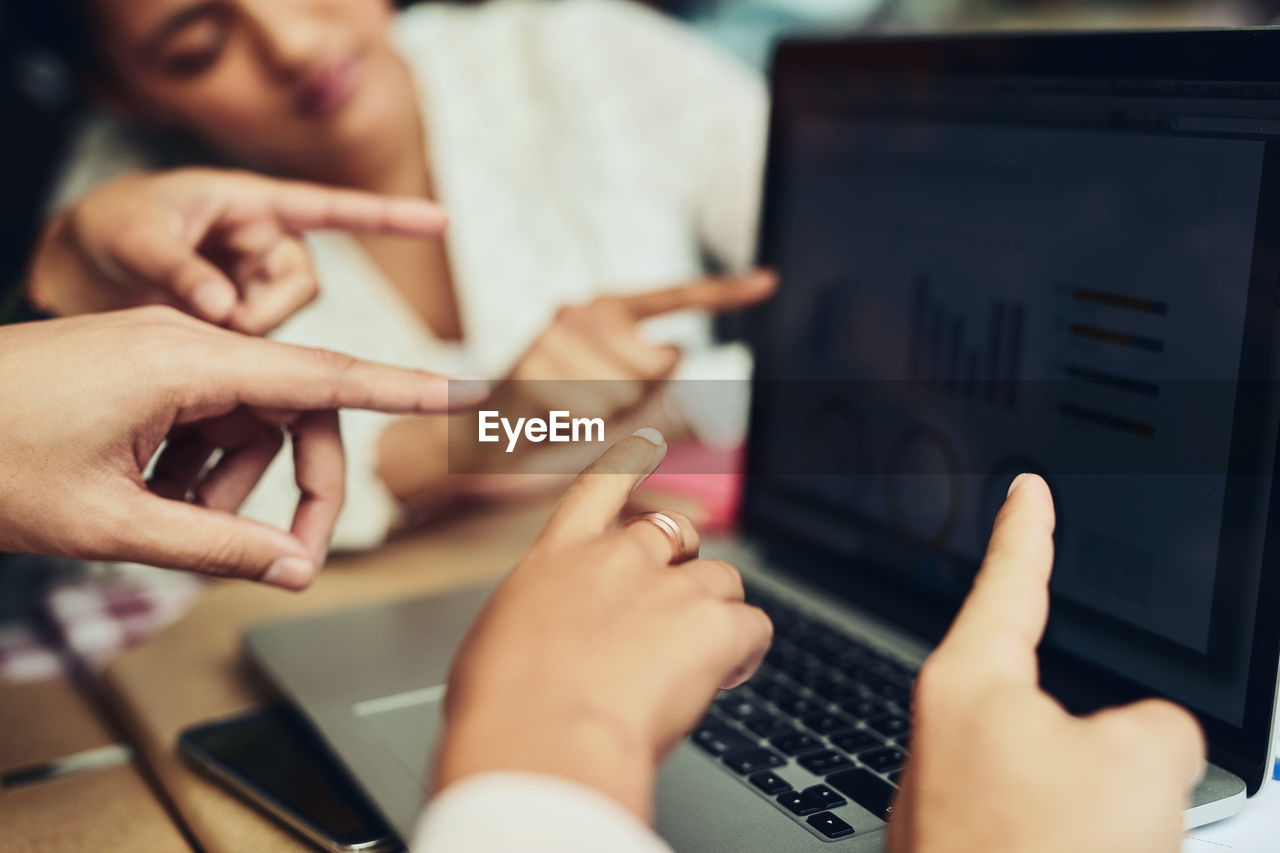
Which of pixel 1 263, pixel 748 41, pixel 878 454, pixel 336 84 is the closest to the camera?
pixel 878 454

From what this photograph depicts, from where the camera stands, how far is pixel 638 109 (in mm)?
1136

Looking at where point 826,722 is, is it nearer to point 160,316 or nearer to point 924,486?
point 924,486

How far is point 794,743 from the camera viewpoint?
1.26 feet

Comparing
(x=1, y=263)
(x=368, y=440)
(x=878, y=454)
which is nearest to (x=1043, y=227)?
(x=878, y=454)

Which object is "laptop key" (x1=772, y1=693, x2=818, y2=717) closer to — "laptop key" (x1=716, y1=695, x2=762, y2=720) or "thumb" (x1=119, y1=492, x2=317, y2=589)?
"laptop key" (x1=716, y1=695, x2=762, y2=720)

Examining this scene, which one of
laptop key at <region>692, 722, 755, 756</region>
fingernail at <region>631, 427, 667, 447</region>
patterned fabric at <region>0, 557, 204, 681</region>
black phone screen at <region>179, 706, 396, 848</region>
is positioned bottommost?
patterned fabric at <region>0, 557, 204, 681</region>

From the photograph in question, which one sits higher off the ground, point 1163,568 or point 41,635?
point 1163,568

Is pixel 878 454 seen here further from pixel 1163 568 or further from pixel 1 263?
pixel 1 263

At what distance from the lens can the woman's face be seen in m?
0.75

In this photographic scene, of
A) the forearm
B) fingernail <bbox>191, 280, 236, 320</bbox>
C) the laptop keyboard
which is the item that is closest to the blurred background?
the forearm

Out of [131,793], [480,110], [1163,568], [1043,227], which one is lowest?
[131,793]

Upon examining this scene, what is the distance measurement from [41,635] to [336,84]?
497mm

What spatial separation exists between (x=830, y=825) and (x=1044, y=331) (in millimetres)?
209

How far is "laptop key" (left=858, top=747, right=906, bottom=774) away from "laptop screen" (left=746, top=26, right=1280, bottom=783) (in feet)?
0.27
